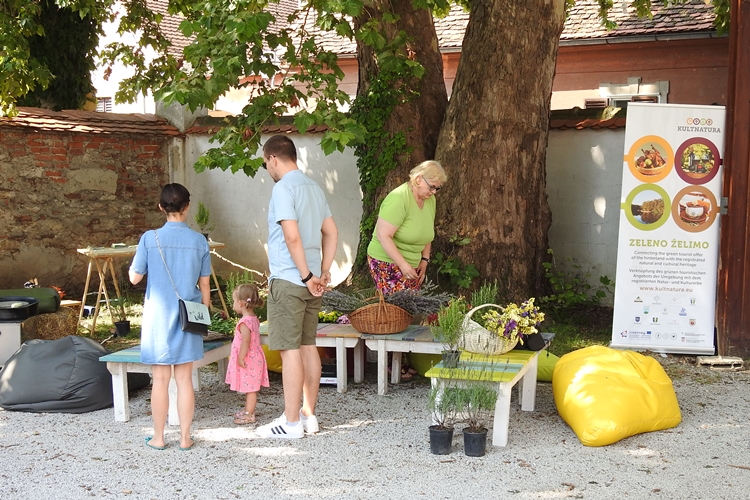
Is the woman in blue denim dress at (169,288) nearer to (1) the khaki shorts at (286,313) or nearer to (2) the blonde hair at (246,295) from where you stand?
(1) the khaki shorts at (286,313)

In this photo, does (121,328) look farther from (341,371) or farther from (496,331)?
(496,331)

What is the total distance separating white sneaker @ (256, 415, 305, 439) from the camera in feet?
16.8

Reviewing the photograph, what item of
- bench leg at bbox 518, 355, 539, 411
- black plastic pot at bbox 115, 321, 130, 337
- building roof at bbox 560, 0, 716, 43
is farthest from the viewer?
building roof at bbox 560, 0, 716, 43

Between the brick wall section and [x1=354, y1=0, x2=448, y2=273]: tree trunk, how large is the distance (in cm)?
401

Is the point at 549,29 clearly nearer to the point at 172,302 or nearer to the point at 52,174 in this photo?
the point at 172,302

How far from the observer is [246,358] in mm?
5555

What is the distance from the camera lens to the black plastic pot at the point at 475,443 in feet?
15.6

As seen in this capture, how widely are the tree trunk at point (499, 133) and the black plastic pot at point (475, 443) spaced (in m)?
3.52

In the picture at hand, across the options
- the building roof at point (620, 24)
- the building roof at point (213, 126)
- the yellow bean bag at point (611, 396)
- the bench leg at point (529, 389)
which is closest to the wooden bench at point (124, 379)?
the bench leg at point (529, 389)

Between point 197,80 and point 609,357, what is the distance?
4.00 meters

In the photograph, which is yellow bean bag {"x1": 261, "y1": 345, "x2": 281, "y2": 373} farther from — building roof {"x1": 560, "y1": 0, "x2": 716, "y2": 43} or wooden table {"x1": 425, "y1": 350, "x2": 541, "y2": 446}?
building roof {"x1": 560, "y1": 0, "x2": 716, "y2": 43}

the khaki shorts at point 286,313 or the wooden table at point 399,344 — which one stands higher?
the khaki shorts at point 286,313

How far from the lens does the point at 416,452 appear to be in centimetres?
490

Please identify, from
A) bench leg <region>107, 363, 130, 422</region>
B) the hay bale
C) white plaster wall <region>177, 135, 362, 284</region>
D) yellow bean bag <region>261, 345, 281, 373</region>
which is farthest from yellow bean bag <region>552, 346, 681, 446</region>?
white plaster wall <region>177, 135, 362, 284</region>
